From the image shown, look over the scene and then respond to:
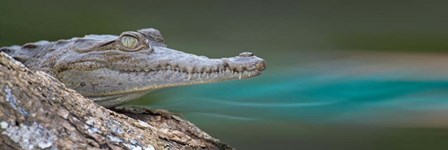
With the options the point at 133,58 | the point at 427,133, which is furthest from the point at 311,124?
the point at 133,58

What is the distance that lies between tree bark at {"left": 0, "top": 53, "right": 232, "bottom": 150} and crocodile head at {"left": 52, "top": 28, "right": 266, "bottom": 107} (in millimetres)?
608

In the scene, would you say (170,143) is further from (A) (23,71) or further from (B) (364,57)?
(B) (364,57)

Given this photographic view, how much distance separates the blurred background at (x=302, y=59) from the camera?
5.02 metres

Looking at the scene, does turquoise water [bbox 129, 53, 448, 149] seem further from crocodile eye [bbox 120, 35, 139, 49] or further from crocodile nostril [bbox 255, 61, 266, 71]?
crocodile nostril [bbox 255, 61, 266, 71]

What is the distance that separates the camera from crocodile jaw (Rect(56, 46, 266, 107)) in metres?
2.49

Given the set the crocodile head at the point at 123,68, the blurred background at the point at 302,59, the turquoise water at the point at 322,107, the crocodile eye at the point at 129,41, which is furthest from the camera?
the blurred background at the point at 302,59

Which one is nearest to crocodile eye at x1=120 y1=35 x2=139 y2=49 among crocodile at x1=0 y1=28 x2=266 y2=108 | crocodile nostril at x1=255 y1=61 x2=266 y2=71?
crocodile at x1=0 y1=28 x2=266 y2=108

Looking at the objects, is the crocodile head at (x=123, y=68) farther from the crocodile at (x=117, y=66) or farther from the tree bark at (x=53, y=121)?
the tree bark at (x=53, y=121)

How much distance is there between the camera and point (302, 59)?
6523mm

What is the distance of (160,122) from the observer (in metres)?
2.22

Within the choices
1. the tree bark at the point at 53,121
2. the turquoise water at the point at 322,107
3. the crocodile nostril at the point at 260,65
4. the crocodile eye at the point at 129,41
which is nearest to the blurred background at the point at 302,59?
the turquoise water at the point at 322,107

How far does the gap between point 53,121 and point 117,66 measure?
991mm

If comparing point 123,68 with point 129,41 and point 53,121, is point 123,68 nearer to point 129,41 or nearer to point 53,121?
point 129,41

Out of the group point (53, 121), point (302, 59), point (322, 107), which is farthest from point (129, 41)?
point (302, 59)
